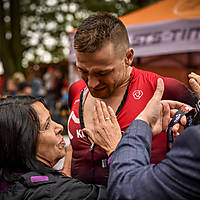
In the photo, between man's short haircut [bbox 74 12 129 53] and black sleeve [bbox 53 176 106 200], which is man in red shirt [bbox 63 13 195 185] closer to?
man's short haircut [bbox 74 12 129 53]

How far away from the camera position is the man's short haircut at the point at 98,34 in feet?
4.91

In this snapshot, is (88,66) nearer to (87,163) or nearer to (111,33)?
(111,33)

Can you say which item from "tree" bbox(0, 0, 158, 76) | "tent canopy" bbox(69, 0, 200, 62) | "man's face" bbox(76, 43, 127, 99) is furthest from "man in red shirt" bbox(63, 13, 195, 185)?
"tree" bbox(0, 0, 158, 76)

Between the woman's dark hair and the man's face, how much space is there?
1.26 feet

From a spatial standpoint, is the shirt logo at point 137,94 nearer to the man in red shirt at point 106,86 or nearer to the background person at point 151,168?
the man in red shirt at point 106,86

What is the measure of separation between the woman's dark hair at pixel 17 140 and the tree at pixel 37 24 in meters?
11.3

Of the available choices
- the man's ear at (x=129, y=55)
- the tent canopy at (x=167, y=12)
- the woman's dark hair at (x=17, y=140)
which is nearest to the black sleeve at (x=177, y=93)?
the man's ear at (x=129, y=55)

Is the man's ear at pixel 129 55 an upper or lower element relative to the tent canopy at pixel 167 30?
upper

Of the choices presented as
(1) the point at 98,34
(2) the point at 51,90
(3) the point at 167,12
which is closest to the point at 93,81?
(1) the point at 98,34

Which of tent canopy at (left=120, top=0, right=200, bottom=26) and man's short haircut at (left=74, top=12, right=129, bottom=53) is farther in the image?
tent canopy at (left=120, top=0, right=200, bottom=26)

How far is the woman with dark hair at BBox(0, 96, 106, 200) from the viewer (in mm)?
1296

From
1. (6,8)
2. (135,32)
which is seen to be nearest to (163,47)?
(135,32)

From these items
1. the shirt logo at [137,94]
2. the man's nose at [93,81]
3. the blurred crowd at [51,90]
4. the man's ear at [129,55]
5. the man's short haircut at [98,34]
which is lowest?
the blurred crowd at [51,90]

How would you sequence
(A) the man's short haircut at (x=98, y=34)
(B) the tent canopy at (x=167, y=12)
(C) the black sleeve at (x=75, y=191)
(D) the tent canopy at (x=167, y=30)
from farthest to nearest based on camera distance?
(B) the tent canopy at (x=167, y=12) → (D) the tent canopy at (x=167, y=30) → (A) the man's short haircut at (x=98, y=34) → (C) the black sleeve at (x=75, y=191)
